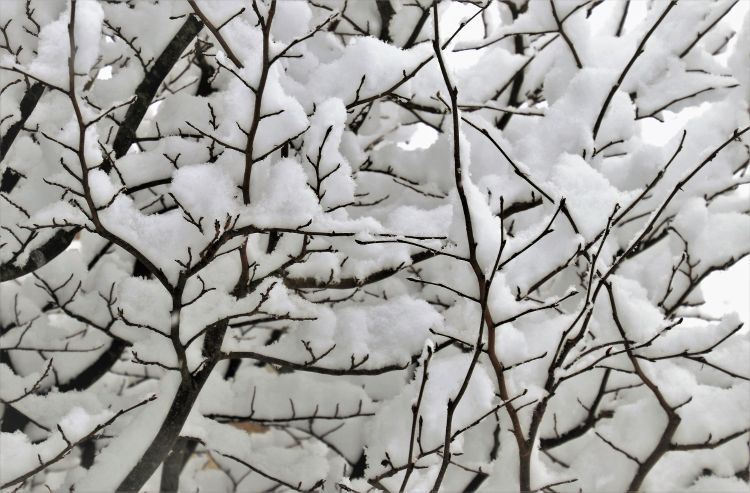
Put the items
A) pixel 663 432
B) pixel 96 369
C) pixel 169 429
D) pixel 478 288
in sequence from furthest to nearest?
pixel 96 369, pixel 663 432, pixel 169 429, pixel 478 288

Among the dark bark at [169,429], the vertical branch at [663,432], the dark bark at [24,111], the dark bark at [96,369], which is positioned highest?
the dark bark at [24,111]

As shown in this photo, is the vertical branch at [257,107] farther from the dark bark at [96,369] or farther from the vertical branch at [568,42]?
the dark bark at [96,369]

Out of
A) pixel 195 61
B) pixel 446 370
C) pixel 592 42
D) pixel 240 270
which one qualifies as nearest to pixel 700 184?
pixel 592 42

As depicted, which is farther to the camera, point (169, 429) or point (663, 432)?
point (663, 432)

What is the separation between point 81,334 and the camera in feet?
9.41

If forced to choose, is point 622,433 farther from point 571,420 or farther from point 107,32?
point 107,32

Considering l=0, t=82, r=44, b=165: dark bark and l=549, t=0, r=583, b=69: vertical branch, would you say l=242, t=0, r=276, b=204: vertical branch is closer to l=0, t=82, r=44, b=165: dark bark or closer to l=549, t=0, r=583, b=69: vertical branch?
l=0, t=82, r=44, b=165: dark bark

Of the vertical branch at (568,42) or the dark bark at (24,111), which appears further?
the vertical branch at (568,42)

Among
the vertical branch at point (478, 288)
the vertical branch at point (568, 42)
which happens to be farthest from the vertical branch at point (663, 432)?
the vertical branch at point (568, 42)

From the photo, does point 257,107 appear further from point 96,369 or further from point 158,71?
point 96,369

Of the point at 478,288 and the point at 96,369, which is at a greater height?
the point at 96,369

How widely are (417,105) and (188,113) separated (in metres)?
0.89

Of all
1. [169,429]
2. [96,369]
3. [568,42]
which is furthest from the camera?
[96,369]

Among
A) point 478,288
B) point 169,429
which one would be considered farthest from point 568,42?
point 169,429
